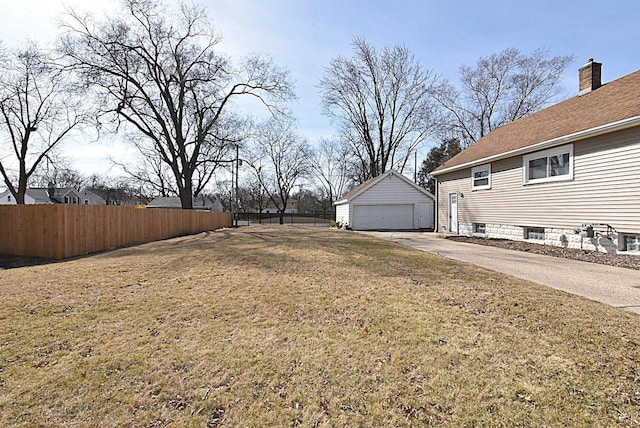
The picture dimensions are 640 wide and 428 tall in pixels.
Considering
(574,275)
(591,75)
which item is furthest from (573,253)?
(591,75)

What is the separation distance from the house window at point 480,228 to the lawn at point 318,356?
948cm

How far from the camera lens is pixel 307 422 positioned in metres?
2.24

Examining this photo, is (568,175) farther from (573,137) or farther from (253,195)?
(253,195)

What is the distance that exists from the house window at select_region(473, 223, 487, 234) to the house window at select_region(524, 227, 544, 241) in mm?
2230

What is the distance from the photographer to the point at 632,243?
8141mm

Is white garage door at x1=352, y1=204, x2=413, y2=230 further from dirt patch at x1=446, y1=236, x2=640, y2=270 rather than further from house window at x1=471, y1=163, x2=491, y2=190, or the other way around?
dirt patch at x1=446, y1=236, x2=640, y2=270

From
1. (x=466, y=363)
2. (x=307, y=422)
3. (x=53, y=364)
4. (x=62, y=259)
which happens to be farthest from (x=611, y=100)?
(x=62, y=259)

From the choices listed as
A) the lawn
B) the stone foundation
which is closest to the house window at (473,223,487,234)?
the stone foundation

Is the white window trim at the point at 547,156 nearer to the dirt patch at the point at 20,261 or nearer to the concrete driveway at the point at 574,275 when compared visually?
the concrete driveway at the point at 574,275

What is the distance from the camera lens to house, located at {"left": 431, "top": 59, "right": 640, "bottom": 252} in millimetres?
8234

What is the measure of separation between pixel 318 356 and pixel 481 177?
44.4 ft

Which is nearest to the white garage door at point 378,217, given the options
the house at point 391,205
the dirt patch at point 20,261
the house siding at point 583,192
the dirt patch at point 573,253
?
the house at point 391,205

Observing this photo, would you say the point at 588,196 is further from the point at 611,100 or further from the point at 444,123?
the point at 444,123

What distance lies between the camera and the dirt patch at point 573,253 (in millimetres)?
7534
